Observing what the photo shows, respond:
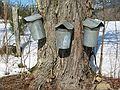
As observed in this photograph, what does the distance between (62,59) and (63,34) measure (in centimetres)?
54

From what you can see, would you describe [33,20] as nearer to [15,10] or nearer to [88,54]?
[88,54]

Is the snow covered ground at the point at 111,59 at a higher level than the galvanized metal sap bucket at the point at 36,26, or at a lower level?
lower

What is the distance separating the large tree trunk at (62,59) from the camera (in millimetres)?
5227

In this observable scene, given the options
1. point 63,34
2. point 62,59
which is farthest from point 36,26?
point 62,59

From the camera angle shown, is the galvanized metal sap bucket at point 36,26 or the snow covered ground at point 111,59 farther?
the snow covered ground at point 111,59

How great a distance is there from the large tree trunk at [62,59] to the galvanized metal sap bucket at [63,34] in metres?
0.21

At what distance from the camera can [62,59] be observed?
5336mm

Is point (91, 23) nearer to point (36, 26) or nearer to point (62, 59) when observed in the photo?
point (62, 59)

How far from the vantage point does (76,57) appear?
5316 mm

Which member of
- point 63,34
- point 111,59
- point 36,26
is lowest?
point 111,59

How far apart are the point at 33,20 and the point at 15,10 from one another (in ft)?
12.6

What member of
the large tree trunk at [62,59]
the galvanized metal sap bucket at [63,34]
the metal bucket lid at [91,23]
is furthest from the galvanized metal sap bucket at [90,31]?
the galvanized metal sap bucket at [63,34]

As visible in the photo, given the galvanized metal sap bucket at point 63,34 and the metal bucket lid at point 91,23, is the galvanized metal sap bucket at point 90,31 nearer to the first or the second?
the metal bucket lid at point 91,23

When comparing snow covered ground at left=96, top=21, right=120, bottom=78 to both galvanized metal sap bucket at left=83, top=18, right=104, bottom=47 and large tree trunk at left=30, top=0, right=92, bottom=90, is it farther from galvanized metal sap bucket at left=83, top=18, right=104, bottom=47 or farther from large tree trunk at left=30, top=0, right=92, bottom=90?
galvanized metal sap bucket at left=83, top=18, right=104, bottom=47
